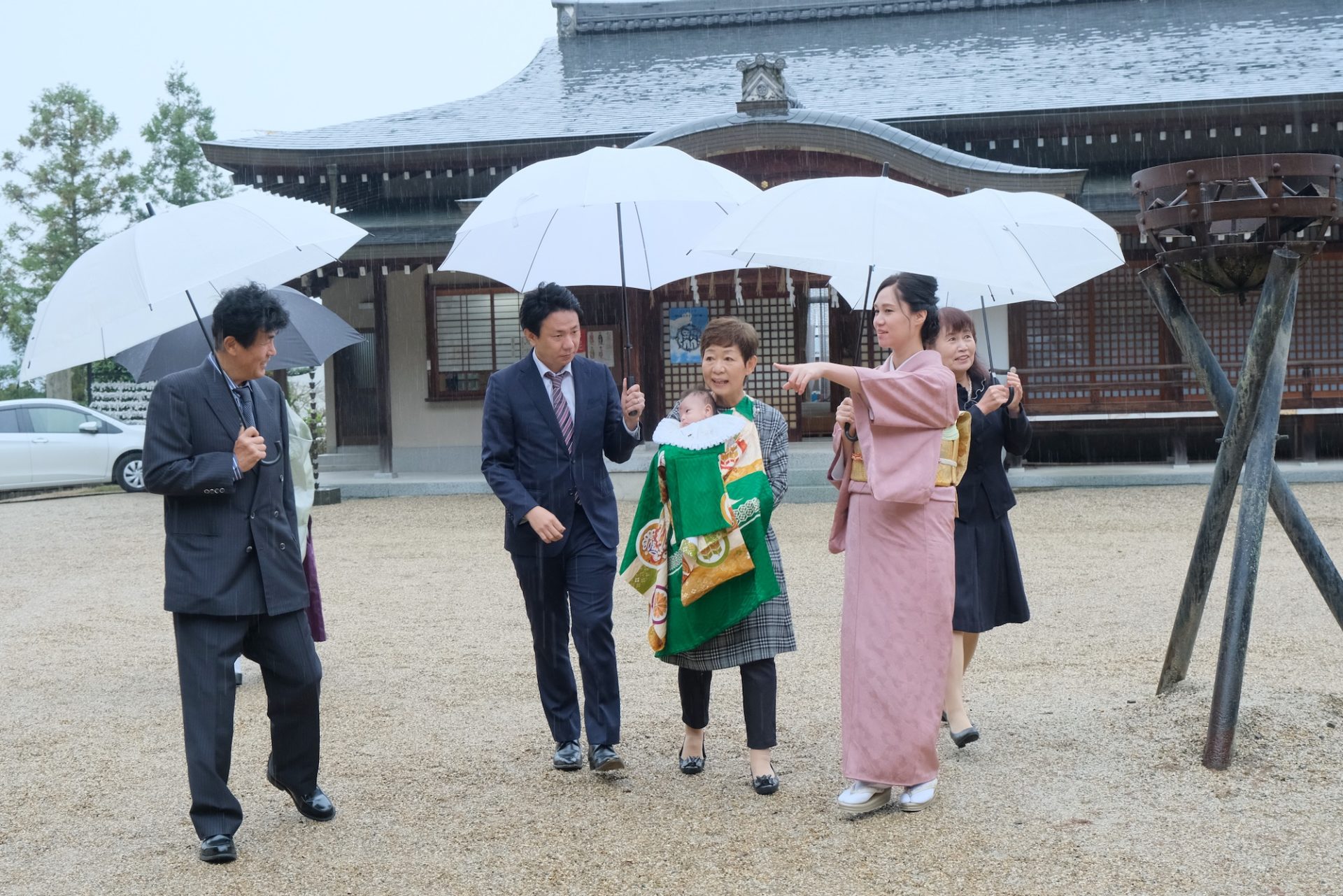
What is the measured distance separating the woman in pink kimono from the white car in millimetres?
12379

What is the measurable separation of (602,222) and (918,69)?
504 inches

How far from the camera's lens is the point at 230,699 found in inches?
129

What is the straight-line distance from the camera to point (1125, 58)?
15344 mm

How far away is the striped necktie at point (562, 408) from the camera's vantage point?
3838mm

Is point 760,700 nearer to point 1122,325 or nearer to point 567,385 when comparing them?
point 567,385

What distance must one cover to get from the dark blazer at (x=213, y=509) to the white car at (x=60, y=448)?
453 inches

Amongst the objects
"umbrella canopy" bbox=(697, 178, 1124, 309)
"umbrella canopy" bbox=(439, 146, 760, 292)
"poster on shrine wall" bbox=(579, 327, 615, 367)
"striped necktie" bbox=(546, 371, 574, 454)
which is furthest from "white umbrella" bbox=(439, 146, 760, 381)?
"poster on shrine wall" bbox=(579, 327, 615, 367)

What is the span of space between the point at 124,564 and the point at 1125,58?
44.1ft

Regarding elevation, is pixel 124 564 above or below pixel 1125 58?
below

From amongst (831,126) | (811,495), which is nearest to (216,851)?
(811,495)

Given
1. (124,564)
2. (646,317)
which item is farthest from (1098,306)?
(124,564)

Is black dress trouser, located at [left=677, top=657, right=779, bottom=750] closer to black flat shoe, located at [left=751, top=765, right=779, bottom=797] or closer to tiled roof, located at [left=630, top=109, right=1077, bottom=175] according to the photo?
black flat shoe, located at [left=751, top=765, right=779, bottom=797]

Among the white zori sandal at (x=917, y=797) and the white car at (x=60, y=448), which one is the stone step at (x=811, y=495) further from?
the white zori sandal at (x=917, y=797)

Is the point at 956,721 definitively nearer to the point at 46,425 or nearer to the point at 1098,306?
the point at 1098,306
